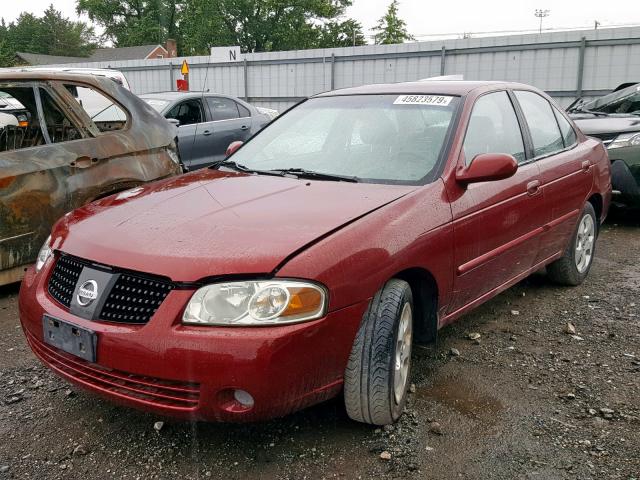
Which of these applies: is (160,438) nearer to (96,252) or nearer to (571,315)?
(96,252)

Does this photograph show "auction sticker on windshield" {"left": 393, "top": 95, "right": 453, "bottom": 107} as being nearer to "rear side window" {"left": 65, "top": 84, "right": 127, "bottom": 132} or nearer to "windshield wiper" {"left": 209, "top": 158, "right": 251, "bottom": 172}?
"windshield wiper" {"left": 209, "top": 158, "right": 251, "bottom": 172}

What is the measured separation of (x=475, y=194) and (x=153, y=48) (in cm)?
5608

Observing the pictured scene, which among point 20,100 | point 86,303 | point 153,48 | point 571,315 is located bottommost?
point 571,315

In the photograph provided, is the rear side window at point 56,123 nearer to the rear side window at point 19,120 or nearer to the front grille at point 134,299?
the rear side window at point 19,120

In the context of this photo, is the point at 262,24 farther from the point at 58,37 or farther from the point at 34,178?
the point at 34,178

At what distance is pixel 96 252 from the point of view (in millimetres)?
2461

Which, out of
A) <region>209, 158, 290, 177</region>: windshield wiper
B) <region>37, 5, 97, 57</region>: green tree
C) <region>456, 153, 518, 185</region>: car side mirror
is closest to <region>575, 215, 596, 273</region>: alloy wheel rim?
<region>456, 153, 518, 185</region>: car side mirror

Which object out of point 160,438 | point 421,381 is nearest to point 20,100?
point 160,438

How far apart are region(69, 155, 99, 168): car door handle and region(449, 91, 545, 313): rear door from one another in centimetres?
286

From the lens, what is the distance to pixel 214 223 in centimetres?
258

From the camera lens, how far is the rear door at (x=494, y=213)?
3137mm

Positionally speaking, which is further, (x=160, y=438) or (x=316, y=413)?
(x=316, y=413)

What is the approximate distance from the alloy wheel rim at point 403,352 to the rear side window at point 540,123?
1.80 meters

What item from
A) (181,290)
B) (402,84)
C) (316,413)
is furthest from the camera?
(402,84)
